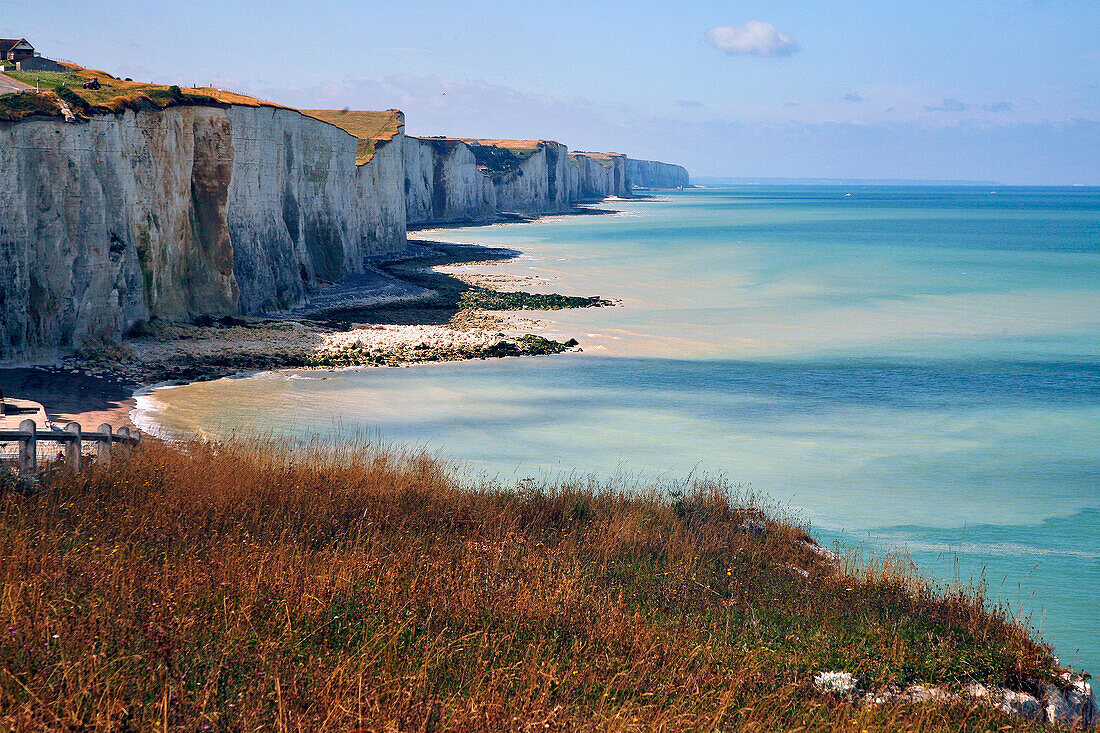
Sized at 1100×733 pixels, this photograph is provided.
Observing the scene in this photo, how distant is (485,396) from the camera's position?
83.0 ft

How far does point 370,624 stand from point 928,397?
23.5 meters

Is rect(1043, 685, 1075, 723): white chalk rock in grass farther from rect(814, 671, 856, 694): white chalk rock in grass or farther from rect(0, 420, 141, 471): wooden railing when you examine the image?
rect(0, 420, 141, 471): wooden railing

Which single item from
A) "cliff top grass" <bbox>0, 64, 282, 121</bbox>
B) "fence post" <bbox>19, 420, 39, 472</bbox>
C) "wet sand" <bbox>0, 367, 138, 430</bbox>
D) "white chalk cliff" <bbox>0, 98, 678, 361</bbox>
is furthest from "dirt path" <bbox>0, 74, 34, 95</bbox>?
"fence post" <bbox>19, 420, 39, 472</bbox>

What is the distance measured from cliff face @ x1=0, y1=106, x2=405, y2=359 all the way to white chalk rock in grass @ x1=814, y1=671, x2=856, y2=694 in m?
23.9

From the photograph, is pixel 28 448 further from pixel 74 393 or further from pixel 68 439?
pixel 74 393

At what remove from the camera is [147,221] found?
2991 centimetres

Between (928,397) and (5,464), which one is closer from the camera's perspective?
(5,464)

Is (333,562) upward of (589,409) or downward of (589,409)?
upward

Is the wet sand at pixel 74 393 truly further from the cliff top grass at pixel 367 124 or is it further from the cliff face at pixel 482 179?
the cliff face at pixel 482 179

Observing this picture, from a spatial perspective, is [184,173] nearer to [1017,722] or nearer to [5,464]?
[5,464]

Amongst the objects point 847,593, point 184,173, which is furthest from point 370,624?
point 184,173

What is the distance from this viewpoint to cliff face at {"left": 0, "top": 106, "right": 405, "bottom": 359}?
24.8 m

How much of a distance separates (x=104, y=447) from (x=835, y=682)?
8.67 metres

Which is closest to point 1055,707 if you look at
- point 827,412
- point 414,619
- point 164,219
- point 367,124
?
point 414,619
